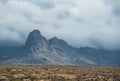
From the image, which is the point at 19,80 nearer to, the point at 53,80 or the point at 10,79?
the point at 10,79

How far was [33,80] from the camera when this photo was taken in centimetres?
19688

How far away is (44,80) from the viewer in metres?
198

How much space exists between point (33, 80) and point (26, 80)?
5172mm

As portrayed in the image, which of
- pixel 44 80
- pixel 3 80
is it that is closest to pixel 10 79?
pixel 3 80

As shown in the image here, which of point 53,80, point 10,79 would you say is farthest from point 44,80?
point 10,79

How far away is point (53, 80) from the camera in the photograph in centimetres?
19888

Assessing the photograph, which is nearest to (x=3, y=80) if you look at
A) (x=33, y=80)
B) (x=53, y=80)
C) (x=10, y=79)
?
(x=10, y=79)

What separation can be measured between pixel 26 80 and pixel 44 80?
37.7ft

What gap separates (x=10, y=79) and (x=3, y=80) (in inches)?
180

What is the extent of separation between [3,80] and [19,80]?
32.1 feet

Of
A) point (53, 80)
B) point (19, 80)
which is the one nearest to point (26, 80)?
point (19, 80)

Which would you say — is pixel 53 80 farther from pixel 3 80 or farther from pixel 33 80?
pixel 3 80

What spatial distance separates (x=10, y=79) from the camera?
19538 centimetres

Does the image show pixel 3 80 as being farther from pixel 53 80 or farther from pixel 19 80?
pixel 53 80
